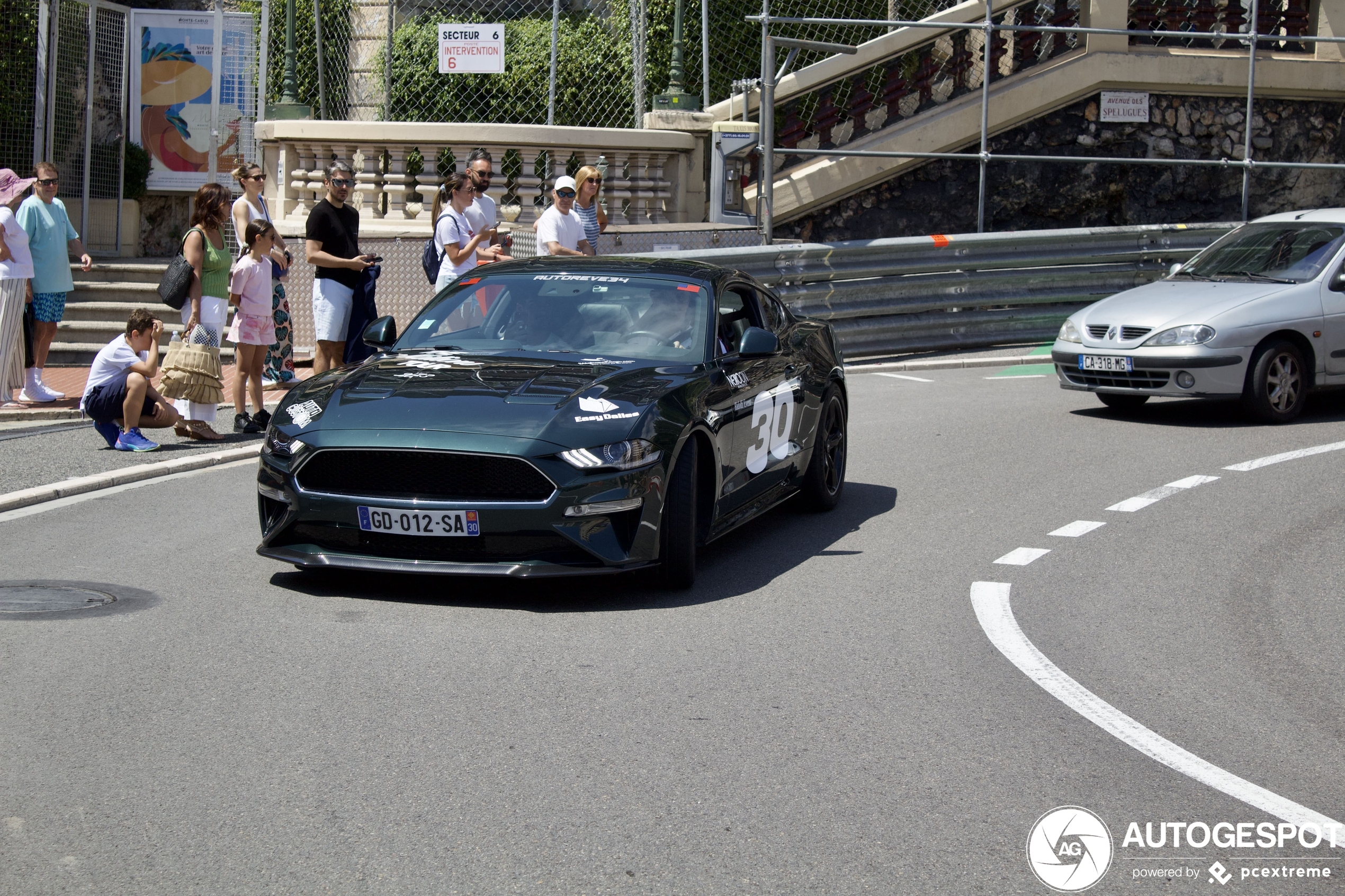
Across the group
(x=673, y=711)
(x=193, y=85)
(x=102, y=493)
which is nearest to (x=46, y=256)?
(x=102, y=493)

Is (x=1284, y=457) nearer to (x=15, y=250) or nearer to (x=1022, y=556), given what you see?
(x=1022, y=556)

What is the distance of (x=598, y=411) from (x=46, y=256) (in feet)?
26.0

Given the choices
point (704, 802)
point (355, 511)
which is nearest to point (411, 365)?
point (355, 511)

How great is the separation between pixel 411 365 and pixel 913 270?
998 cm

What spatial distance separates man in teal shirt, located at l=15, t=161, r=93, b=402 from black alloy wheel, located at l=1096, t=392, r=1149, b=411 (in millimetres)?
8536

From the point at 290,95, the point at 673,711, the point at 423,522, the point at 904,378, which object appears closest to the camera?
the point at 673,711

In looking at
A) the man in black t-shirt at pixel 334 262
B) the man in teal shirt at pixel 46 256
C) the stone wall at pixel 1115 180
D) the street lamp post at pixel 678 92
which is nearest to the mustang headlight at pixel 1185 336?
the man in black t-shirt at pixel 334 262

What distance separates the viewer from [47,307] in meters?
13.0

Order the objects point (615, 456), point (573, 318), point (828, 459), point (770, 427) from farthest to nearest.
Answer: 1. point (828, 459)
2. point (770, 427)
3. point (573, 318)
4. point (615, 456)

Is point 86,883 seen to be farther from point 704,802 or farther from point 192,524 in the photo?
point 192,524

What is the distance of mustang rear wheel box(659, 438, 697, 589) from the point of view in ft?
22.8

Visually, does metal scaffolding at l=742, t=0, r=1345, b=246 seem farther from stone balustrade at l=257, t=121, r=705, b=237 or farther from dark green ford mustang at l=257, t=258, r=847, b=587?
dark green ford mustang at l=257, t=258, r=847, b=587

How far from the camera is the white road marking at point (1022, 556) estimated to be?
7867 millimetres

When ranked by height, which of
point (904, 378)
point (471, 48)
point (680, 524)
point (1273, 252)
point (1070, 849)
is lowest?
point (1070, 849)
